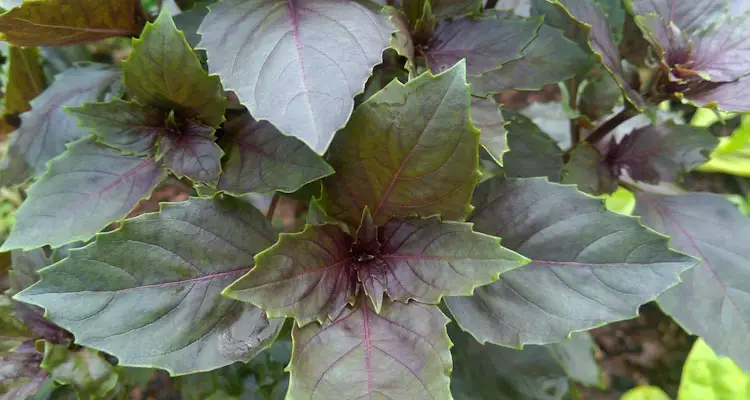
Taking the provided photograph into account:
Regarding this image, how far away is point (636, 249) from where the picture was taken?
63 cm

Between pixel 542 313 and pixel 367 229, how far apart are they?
0.78 feet

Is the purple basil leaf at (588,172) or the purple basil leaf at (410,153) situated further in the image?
the purple basil leaf at (588,172)

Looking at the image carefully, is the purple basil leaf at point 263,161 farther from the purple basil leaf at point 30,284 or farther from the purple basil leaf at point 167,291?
the purple basil leaf at point 30,284

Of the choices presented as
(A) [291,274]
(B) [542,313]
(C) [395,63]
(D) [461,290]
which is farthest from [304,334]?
(C) [395,63]

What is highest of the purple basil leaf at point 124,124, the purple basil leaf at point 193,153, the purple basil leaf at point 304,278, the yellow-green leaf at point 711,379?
the purple basil leaf at point 124,124

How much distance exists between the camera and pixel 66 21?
0.69 meters

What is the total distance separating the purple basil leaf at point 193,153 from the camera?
0.67 meters

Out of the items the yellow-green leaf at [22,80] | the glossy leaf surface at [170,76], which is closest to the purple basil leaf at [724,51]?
the glossy leaf surface at [170,76]

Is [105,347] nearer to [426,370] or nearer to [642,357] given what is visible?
[426,370]

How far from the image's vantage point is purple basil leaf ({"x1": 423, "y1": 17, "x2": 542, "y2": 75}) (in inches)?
26.7

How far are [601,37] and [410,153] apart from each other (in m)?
0.39

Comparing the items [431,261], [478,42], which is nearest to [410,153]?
[431,261]

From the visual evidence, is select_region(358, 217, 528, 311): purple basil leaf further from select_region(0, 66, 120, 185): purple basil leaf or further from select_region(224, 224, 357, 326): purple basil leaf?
select_region(0, 66, 120, 185): purple basil leaf

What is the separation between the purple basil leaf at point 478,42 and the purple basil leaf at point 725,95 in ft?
0.93
